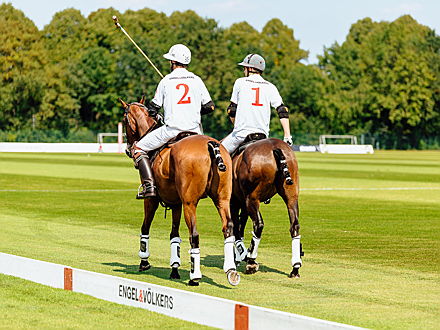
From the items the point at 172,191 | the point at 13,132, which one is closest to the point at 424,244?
the point at 172,191

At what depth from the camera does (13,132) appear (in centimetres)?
9381

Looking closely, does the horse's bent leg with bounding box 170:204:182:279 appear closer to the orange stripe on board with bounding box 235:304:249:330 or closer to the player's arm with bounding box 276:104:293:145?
the player's arm with bounding box 276:104:293:145

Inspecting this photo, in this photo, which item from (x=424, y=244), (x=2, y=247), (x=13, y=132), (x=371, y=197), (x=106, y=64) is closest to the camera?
(x=2, y=247)

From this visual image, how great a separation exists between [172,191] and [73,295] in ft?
6.47

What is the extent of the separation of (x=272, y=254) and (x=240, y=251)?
5.67 ft

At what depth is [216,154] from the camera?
10852 millimetres

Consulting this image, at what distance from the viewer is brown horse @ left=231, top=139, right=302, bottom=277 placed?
1182cm

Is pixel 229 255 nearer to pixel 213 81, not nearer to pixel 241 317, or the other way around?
pixel 241 317

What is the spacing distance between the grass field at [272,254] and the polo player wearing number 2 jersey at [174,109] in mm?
1387

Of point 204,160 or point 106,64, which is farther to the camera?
point 106,64

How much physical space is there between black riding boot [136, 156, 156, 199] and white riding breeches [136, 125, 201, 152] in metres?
0.17

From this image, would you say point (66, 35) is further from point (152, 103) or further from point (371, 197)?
point (152, 103)

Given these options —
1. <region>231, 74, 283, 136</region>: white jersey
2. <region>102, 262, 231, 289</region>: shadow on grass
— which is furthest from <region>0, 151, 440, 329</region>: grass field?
<region>231, 74, 283, 136</region>: white jersey

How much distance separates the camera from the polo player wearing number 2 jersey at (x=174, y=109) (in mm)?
11688
